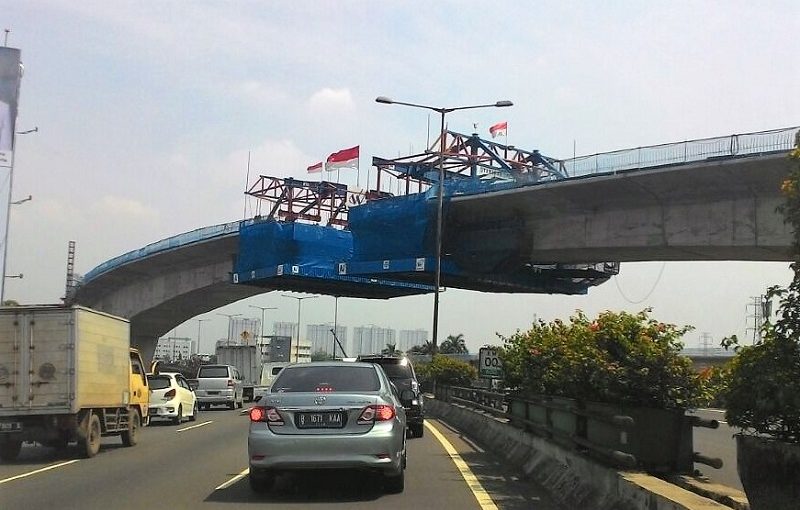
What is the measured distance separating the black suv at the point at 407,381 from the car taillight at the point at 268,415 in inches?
352

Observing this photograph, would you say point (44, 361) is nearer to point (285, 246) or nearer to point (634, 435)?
point (634, 435)

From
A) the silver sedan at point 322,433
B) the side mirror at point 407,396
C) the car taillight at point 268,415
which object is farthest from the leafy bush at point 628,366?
the side mirror at point 407,396

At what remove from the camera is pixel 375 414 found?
388 inches

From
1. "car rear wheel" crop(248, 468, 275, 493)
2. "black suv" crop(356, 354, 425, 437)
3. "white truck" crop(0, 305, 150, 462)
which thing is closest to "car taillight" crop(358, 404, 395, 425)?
"car rear wheel" crop(248, 468, 275, 493)

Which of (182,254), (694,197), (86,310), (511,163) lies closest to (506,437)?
(86,310)

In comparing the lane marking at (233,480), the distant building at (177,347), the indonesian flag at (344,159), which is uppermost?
the indonesian flag at (344,159)

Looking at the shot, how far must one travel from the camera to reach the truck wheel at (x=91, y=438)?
1517 centimetres

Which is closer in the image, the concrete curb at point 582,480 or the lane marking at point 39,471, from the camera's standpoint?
the concrete curb at point 582,480

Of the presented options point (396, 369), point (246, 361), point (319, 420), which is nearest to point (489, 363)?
point (396, 369)

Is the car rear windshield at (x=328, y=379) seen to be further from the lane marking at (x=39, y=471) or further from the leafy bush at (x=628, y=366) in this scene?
the lane marking at (x=39, y=471)

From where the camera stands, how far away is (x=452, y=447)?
1739 cm

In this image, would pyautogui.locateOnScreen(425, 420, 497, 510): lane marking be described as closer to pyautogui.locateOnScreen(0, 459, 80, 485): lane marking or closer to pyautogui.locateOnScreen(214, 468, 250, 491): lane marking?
pyautogui.locateOnScreen(214, 468, 250, 491): lane marking

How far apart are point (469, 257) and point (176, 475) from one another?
106 feet

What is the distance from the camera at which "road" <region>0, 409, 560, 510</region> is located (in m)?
9.71
